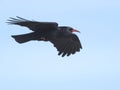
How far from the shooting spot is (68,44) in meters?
35.7

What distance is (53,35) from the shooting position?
116ft

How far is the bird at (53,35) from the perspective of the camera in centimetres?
3472

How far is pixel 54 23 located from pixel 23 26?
1.29m

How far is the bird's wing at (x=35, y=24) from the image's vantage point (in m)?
34.5

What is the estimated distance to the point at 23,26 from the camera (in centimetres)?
3447

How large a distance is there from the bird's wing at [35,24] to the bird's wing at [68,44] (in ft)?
1.96

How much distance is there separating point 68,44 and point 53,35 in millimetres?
683

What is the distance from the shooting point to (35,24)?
113ft

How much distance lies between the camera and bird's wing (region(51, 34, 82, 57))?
35.3 metres

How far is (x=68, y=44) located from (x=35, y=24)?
5.86 ft

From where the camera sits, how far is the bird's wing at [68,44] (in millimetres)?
35344

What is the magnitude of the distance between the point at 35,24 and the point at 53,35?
1189mm

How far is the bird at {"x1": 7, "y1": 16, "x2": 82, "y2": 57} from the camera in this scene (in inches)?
1367

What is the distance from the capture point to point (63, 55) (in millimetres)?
35156
